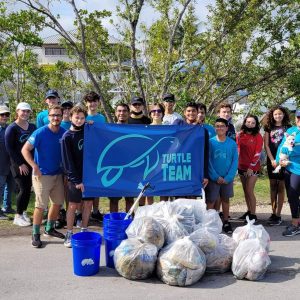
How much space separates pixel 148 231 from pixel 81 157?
1.67 meters

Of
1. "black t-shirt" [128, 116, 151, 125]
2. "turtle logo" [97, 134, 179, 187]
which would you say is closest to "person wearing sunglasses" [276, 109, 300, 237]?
"turtle logo" [97, 134, 179, 187]

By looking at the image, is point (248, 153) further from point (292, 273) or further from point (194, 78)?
point (194, 78)

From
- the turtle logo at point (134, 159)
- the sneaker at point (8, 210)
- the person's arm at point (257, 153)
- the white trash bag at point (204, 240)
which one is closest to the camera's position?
the white trash bag at point (204, 240)

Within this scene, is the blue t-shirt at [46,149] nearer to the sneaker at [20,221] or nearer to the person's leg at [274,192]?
the sneaker at [20,221]

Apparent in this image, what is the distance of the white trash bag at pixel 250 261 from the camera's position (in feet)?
14.5

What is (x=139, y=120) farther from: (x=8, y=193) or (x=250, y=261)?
(x=250, y=261)

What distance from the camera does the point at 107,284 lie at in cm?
432

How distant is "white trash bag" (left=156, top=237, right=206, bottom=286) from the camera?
4.25m

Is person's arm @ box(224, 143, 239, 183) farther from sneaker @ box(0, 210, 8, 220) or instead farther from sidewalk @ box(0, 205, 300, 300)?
sneaker @ box(0, 210, 8, 220)

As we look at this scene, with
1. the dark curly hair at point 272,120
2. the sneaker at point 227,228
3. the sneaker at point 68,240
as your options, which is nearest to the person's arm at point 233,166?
the sneaker at point 227,228

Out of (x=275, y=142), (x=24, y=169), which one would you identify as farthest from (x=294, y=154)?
(x=24, y=169)

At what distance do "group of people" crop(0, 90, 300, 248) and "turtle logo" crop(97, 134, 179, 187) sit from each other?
36cm

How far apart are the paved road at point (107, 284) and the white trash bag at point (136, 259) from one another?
86 mm

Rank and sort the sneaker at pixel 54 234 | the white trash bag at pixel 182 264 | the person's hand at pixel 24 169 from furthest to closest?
the person's hand at pixel 24 169, the sneaker at pixel 54 234, the white trash bag at pixel 182 264
